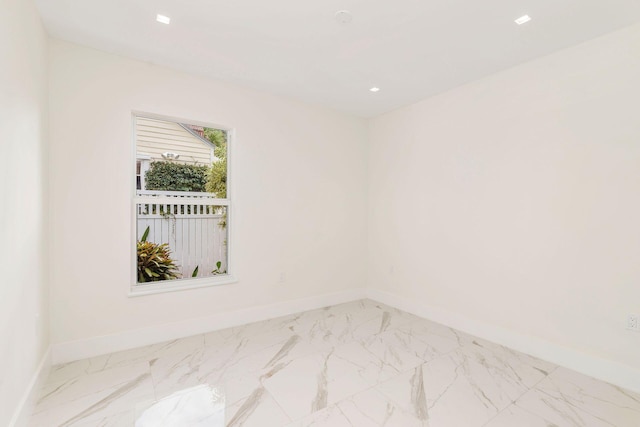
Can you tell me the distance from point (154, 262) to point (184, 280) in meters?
0.35

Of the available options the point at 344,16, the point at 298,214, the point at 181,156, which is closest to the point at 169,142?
the point at 181,156

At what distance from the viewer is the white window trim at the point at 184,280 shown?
9.50 feet

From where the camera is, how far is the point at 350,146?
438 cm

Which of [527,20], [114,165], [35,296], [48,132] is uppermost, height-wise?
[527,20]

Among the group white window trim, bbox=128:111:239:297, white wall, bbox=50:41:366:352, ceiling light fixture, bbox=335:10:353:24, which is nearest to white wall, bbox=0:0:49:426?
white wall, bbox=50:41:366:352

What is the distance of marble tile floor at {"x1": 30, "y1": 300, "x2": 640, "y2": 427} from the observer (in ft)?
6.15

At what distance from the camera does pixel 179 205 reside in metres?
3.23

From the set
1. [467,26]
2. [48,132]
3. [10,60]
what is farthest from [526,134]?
[48,132]

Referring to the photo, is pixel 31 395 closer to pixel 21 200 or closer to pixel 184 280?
pixel 21 200

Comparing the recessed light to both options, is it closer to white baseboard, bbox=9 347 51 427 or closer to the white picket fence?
the white picket fence

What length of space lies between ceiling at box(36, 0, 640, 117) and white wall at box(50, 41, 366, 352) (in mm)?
284

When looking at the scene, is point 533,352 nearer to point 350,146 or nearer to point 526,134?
point 526,134

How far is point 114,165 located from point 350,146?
2836 millimetres

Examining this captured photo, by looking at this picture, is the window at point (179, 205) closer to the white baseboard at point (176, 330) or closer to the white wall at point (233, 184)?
the white wall at point (233, 184)
